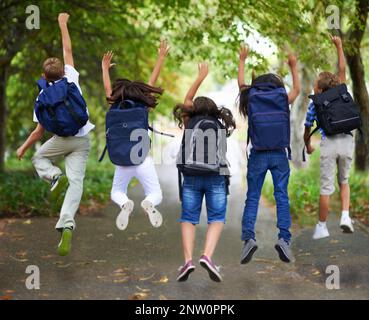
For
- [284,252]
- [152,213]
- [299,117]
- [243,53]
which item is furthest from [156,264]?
[299,117]

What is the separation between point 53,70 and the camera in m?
6.52

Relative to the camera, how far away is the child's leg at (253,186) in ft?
21.1

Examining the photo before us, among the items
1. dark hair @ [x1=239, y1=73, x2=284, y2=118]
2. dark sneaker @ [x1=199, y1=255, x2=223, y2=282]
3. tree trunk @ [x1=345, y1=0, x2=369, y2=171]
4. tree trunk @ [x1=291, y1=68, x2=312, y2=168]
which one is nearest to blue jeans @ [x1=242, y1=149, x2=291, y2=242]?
dark hair @ [x1=239, y1=73, x2=284, y2=118]

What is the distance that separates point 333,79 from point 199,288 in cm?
287

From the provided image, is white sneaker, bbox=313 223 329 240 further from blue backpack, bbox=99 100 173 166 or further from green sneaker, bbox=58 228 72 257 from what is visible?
green sneaker, bbox=58 228 72 257

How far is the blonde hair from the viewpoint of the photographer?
21.4 feet

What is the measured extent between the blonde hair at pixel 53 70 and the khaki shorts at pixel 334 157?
10.5 ft

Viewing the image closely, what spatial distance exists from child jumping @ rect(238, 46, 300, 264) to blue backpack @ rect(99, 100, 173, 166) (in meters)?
1.09

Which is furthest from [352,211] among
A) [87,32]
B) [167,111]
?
[167,111]

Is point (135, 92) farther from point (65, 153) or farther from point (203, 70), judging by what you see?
point (65, 153)

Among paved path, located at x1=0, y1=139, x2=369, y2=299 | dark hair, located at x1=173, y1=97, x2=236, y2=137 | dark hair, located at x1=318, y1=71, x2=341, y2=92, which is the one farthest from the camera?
dark hair, located at x1=318, y1=71, x2=341, y2=92

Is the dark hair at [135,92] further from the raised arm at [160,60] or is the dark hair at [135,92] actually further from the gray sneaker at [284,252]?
the gray sneaker at [284,252]

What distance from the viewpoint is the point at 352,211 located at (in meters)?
11.0

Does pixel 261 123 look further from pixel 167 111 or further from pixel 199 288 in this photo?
pixel 167 111
